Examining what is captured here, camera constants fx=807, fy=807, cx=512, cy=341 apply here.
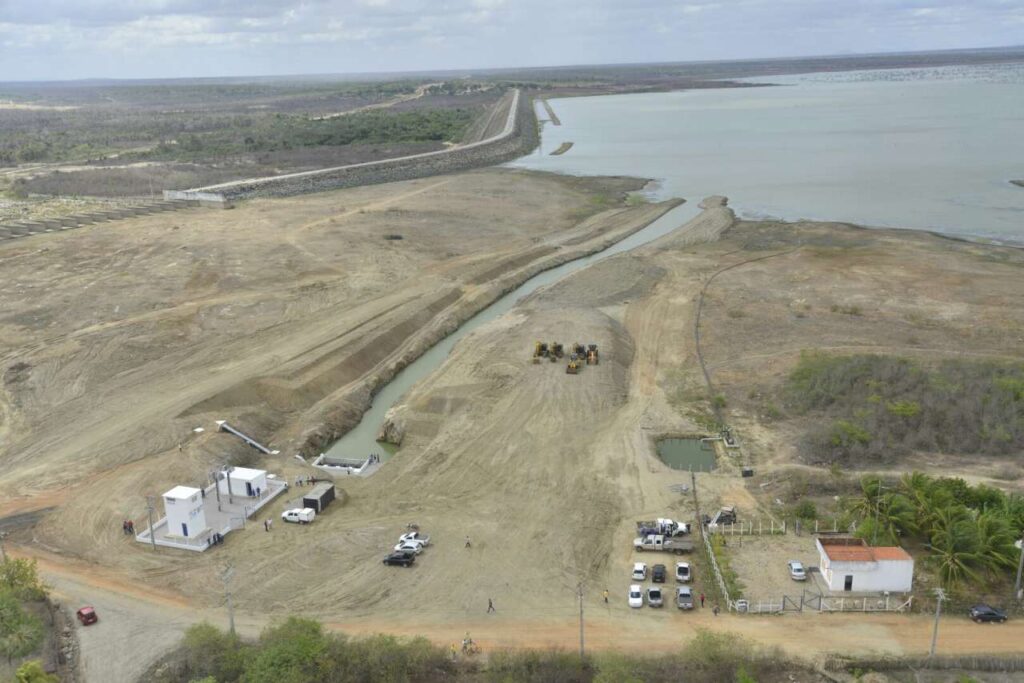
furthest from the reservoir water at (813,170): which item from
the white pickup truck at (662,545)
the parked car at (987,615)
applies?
the parked car at (987,615)

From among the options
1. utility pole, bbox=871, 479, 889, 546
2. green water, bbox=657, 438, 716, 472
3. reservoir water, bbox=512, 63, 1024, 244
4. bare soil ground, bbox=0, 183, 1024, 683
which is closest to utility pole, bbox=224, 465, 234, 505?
bare soil ground, bbox=0, 183, 1024, 683

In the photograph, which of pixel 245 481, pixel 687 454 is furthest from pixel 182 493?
pixel 687 454

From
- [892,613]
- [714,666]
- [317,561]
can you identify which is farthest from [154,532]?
[892,613]

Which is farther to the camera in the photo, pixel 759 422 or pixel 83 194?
pixel 83 194

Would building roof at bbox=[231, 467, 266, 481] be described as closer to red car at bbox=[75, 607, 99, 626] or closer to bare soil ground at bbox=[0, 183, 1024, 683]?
bare soil ground at bbox=[0, 183, 1024, 683]

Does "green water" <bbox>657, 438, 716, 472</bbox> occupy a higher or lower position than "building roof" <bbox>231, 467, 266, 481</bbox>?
lower

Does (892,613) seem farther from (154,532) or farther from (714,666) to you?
(154,532)
